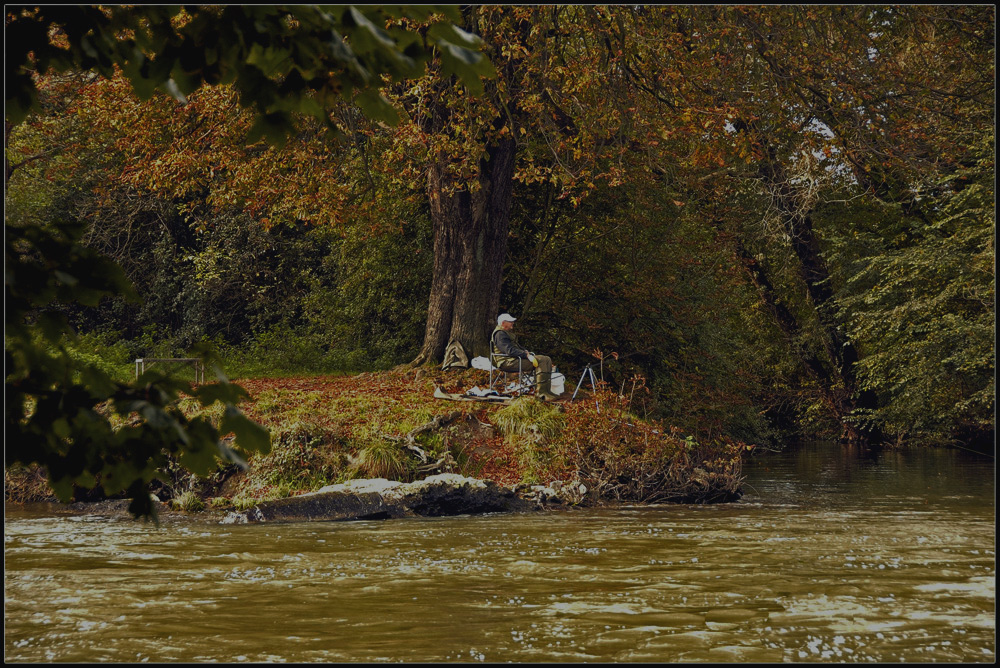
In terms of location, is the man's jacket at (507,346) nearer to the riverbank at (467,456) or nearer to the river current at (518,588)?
the riverbank at (467,456)

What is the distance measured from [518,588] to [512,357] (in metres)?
8.50

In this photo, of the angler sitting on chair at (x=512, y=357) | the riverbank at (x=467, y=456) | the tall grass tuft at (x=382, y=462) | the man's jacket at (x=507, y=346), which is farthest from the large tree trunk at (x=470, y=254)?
the tall grass tuft at (x=382, y=462)

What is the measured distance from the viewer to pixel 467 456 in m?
14.6

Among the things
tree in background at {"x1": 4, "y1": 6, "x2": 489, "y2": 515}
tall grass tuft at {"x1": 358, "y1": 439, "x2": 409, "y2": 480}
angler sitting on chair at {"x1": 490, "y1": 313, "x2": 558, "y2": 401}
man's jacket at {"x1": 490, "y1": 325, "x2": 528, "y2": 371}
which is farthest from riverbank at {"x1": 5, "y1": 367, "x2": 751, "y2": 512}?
tree in background at {"x1": 4, "y1": 6, "x2": 489, "y2": 515}

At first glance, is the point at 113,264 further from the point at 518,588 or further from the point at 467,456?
the point at 467,456

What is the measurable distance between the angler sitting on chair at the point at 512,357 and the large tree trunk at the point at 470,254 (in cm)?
261

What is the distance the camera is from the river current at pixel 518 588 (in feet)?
19.7

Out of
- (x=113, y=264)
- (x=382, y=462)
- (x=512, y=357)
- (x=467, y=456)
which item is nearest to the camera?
(x=113, y=264)

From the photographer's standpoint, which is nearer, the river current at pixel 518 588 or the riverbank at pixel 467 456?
the river current at pixel 518 588

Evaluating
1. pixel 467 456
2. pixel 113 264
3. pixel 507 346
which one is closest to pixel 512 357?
pixel 507 346

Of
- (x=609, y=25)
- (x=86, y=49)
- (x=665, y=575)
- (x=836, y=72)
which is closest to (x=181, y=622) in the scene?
(x=665, y=575)

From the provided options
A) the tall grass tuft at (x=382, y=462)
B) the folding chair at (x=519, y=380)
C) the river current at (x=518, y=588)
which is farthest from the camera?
the folding chair at (x=519, y=380)

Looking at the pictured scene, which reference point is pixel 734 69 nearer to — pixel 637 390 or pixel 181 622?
pixel 637 390

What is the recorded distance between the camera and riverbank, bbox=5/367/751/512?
45.2 feet
